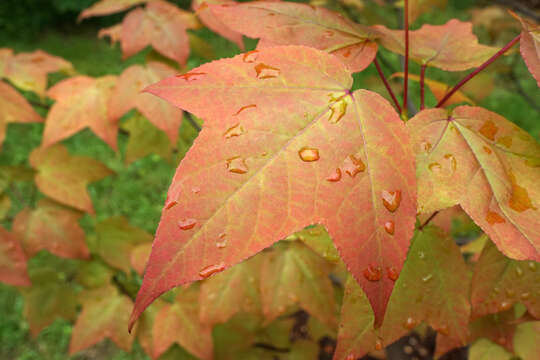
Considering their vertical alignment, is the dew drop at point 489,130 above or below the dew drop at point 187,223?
above

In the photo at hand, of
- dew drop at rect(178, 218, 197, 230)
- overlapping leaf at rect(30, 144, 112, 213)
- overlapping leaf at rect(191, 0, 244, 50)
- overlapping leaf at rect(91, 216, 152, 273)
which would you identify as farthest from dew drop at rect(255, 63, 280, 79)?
overlapping leaf at rect(91, 216, 152, 273)

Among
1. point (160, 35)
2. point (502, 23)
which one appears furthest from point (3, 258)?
point (502, 23)

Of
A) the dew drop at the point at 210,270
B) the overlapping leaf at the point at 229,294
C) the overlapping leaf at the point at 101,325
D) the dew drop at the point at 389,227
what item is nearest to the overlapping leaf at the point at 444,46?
the dew drop at the point at 389,227

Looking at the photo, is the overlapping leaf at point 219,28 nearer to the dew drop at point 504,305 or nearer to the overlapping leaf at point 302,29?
the overlapping leaf at point 302,29

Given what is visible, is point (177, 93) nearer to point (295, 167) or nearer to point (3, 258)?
point (295, 167)

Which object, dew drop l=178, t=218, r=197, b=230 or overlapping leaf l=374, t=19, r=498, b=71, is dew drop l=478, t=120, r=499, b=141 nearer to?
overlapping leaf l=374, t=19, r=498, b=71

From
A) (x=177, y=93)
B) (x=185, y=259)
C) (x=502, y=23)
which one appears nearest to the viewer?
(x=185, y=259)
